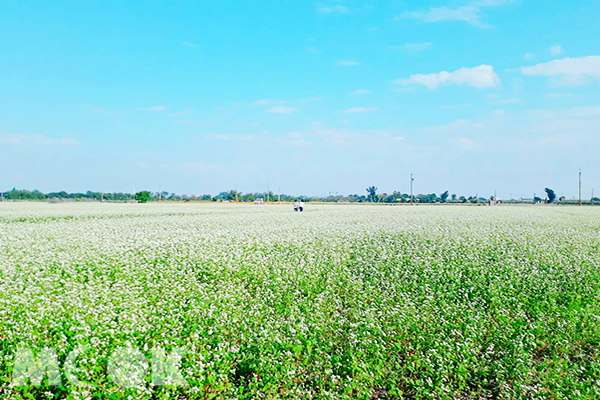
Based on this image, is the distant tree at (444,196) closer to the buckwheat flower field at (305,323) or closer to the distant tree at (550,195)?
the distant tree at (550,195)

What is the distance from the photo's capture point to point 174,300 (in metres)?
8.88

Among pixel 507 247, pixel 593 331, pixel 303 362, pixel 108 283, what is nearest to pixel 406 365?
pixel 303 362

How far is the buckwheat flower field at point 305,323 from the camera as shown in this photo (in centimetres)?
600

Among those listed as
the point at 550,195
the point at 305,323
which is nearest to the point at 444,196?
the point at 550,195

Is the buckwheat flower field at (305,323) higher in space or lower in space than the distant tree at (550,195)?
lower

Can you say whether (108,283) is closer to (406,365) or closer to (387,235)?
(406,365)

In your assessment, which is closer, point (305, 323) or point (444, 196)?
point (305, 323)

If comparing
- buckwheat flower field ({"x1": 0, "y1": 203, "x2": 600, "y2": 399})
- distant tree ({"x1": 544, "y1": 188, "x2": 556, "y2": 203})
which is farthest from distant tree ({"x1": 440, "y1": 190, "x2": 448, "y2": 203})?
buckwheat flower field ({"x1": 0, "y1": 203, "x2": 600, "y2": 399})

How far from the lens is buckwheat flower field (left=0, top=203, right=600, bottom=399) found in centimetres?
600

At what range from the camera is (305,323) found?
8.14 m

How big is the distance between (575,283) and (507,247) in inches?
242

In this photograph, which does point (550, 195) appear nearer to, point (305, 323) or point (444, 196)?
point (444, 196)

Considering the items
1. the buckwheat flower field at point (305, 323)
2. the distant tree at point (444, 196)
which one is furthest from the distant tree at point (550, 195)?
the buckwheat flower field at point (305, 323)

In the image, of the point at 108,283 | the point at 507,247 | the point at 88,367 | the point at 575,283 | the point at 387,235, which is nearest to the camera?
the point at 88,367
